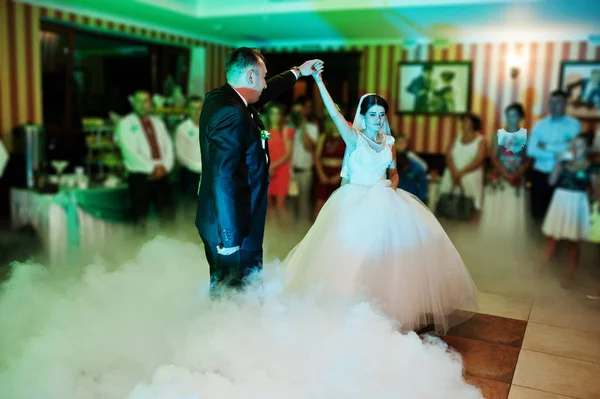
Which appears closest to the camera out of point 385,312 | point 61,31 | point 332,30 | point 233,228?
point 233,228

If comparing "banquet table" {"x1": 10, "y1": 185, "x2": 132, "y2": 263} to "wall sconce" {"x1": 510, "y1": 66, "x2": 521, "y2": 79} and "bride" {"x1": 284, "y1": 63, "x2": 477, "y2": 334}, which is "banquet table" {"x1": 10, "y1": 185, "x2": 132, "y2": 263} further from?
"wall sconce" {"x1": 510, "y1": 66, "x2": 521, "y2": 79}

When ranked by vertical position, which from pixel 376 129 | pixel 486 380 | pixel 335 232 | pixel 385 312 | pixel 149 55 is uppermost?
pixel 149 55

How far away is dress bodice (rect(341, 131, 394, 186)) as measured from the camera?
3.22 metres

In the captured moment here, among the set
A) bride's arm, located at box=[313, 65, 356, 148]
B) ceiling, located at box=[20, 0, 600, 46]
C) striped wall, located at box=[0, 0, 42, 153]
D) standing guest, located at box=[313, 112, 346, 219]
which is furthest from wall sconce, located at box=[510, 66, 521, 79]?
striped wall, located at box=[0, 0, 42, 153]

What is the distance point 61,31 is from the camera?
22.6 ft

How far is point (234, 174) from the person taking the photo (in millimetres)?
2484

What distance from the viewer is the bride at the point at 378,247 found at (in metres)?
3.01

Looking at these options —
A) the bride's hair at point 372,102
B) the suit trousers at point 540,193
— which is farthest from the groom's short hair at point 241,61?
the suit trousers at point 540,193

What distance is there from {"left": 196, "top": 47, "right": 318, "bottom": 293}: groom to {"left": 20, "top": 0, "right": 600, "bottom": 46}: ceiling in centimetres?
445

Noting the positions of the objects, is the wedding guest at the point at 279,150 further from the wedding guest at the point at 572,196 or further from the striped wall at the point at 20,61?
the striped wall at the point at 20,61

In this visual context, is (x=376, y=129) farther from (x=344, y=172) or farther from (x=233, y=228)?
(x=233, y=228)

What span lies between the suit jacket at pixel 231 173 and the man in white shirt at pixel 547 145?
10.7 ft

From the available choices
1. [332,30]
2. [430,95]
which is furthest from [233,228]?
[430,95]

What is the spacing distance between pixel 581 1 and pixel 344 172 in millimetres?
4506
